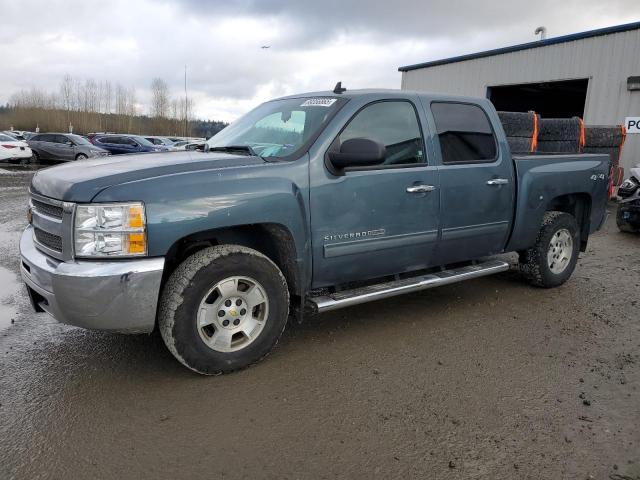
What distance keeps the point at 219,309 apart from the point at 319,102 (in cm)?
181

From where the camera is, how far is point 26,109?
6856cm

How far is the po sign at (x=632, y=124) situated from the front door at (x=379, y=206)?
482 inches

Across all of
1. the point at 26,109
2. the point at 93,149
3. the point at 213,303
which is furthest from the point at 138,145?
the point at 26,109

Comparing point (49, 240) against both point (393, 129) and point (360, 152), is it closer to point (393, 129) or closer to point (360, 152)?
point (360, 152)

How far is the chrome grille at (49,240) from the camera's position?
10.2 feet

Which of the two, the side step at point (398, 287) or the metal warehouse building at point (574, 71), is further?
the metal warehouse building at point (574, 71)

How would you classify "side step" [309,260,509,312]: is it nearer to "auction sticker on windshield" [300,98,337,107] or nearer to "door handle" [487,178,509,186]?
"door handle" [487,178,509,186]

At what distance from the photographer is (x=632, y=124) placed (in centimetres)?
1365

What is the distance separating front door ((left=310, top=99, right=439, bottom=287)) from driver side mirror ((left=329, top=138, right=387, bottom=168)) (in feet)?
0.48

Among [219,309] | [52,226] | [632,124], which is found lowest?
[219,309]

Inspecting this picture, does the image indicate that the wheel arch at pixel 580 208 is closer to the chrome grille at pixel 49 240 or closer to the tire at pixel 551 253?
the tire at pixel 551 253

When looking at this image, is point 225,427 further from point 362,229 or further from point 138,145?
point 138,145

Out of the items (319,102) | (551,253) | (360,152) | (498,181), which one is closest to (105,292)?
(360,152)

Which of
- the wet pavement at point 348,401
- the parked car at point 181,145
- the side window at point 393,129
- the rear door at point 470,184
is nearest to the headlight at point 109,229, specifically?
the wet pavement at point 348,401
